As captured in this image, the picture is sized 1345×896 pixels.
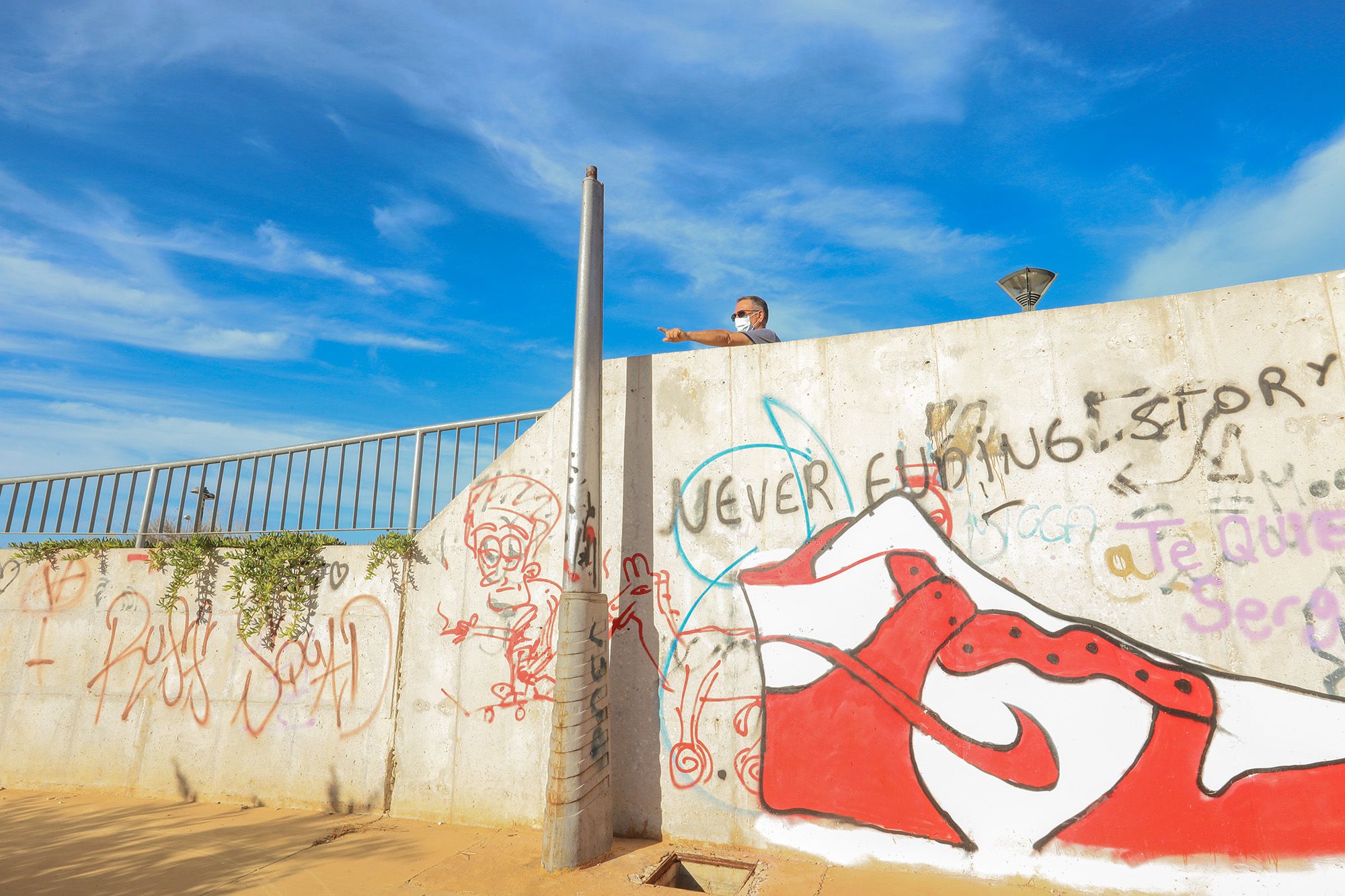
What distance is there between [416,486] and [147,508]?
11.3 ft

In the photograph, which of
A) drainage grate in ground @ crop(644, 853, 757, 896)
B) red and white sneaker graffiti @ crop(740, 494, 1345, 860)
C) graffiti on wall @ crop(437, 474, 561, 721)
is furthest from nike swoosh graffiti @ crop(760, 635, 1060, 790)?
graffiti on wall @ crop(437, 474, 561, 721)

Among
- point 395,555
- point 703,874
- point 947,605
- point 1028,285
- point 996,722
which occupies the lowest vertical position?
point 703,874

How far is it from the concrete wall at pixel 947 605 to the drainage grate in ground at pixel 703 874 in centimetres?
26

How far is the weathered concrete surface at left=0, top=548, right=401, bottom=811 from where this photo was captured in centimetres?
604

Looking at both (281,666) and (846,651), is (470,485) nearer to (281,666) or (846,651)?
(281,666)

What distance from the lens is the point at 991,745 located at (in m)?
4.42

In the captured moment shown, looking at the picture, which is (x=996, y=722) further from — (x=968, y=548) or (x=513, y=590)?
(x=513, y=590)

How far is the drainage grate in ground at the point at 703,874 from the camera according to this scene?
14.9ft

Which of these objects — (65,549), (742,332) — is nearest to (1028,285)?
(742,332)

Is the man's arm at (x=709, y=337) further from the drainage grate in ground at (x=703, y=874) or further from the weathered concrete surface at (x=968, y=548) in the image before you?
the drainage grate in ground at (x=703, y=874)

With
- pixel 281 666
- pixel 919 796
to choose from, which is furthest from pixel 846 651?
pixel 281 666

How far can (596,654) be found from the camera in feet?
16.5

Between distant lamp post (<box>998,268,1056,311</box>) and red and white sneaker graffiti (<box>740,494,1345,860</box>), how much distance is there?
8.37 feet

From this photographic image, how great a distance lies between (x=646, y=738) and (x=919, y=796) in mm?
1877
